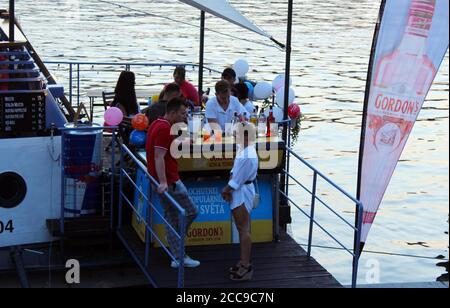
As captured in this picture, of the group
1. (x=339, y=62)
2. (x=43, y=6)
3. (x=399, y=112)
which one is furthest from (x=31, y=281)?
(x=43, y=6)

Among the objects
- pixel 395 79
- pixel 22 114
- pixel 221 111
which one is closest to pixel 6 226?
pixel 22 114

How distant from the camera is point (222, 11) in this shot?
12.5m

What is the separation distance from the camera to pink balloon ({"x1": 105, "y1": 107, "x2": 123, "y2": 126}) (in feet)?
41.2

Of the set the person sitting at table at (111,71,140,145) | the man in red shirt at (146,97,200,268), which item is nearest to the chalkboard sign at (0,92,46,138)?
the person sitting at table at (111,71,140,145)

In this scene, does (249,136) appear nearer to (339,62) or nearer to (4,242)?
(4,242)

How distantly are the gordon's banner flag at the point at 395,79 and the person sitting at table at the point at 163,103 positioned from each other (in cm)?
240

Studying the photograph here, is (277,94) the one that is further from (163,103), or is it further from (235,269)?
(235,269)

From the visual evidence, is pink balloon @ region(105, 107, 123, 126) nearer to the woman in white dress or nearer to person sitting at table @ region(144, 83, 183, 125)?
person sitting at table @ region(144, 83, 183, 125)

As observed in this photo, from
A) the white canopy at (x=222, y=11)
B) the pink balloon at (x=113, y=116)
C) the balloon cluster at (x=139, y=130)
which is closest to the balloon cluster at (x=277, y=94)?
the white canopy at (x=222, y=11)

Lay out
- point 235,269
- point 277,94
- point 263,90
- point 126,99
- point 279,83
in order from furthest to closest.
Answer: point 279,83
point 263,90
point 277,94
point 126,99
point 235,269

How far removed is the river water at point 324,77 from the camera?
18.3 m

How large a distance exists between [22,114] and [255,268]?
338 cm

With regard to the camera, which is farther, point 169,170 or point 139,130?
point 139,130

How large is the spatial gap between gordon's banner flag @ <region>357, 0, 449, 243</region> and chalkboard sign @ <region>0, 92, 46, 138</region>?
12.9ft
